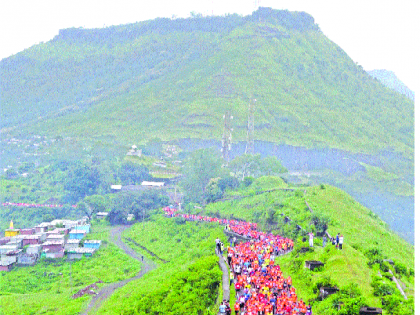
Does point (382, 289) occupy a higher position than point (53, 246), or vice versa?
point (382, 289)

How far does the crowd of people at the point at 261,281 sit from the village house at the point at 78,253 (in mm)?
17713

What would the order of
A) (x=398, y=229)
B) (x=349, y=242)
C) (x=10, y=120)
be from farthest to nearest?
(x=10, y=120), (x=398, y=229), (x=349, y=242)

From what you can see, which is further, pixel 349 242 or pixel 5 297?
pixel 5 297

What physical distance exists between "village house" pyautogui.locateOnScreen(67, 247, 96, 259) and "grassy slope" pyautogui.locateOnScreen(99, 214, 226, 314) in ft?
12.2

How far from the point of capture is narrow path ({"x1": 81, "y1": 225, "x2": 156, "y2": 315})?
1313 inches

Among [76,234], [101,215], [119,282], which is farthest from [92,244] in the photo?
[101,215]

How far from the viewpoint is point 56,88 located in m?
166

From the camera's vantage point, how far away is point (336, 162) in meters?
97.2

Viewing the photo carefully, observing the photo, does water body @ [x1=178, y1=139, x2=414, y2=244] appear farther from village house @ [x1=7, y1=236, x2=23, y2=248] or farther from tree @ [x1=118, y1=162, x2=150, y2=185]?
village house @ [x1=7, y1=236, x2=23, y2=248]

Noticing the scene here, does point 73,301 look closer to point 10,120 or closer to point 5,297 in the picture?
point 5,297

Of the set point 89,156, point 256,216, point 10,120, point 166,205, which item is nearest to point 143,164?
point 89,156

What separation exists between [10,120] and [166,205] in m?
97.9

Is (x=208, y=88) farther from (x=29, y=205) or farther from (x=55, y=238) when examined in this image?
(x=55, y=238)

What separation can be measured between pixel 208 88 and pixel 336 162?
31698mm
